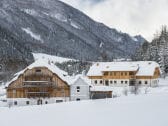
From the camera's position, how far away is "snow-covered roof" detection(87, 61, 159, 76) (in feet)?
305

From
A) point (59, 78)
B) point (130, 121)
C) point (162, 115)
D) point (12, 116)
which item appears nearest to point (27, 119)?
point (12, 116)

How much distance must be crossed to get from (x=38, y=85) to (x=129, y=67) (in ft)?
105

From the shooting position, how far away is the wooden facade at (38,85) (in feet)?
225

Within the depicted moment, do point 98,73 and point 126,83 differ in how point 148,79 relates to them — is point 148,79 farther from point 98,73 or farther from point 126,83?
point 98,73

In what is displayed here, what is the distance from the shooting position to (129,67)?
9456 cm

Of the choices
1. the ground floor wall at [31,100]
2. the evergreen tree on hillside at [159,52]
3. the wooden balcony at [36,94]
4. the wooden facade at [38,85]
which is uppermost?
the evergreen tree on hillside at [159,52]

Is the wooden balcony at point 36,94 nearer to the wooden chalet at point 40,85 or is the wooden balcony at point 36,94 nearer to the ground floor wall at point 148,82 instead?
the wooden chalet at point 40,85

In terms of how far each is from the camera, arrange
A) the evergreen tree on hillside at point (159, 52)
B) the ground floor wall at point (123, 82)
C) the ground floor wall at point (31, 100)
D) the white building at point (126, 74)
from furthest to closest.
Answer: the evergreen tree on hillside at point (159, 52) → the white building at point (126, 74) → the ground floor wall at point (123, 82) → the ground floor wall at point (31, 100)

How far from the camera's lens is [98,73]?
3839 inches

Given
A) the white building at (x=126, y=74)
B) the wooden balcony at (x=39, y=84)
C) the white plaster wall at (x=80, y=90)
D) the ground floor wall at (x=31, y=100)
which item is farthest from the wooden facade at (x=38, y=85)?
the white building at (x=126, y=74)

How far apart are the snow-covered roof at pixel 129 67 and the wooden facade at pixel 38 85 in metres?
29.2

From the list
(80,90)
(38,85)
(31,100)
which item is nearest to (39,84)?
(38,85)

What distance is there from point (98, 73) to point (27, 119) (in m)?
63.5

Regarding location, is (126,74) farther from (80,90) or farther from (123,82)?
(80,90)
